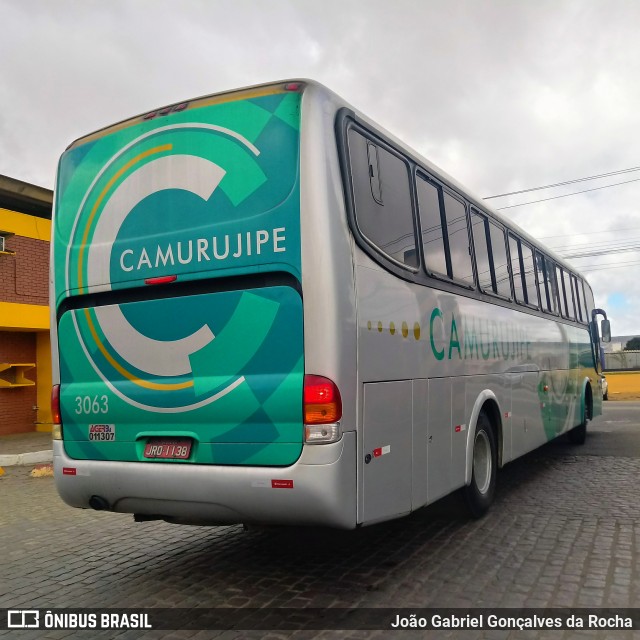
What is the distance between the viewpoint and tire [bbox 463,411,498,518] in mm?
6465

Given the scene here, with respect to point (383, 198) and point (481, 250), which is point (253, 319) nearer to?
point (383, 198)

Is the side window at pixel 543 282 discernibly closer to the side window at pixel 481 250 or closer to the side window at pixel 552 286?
the side window at pixel 552 286

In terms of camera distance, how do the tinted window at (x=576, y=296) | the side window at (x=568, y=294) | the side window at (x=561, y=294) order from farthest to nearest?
1. the tinted window at (x=576, y=296)
2. the side window at (x=568, y=294)
3. the side window at (x=561, y=294)

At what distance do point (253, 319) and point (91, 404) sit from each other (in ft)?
5.11

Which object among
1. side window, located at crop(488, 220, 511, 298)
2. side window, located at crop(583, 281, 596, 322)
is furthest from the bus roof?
side window, located at crop(583, 281, 596, 322)

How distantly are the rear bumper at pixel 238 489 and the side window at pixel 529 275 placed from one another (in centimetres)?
559

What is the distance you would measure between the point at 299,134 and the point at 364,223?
2.45 feet

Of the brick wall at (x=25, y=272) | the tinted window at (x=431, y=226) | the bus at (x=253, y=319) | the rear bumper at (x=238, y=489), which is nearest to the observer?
the rear bumper at (x=238, y=489)

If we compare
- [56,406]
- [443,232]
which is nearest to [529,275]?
[443,232]

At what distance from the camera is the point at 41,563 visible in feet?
19.0

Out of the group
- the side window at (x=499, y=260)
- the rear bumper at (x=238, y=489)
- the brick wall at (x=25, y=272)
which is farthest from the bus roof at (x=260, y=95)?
the brick wall at (x=25, y=272)

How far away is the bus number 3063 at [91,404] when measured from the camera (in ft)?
16.2

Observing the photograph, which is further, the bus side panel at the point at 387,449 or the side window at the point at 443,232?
the side window at the point at 443,232

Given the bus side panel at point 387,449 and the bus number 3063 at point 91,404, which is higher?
the bus number 3063 at point 91,404
